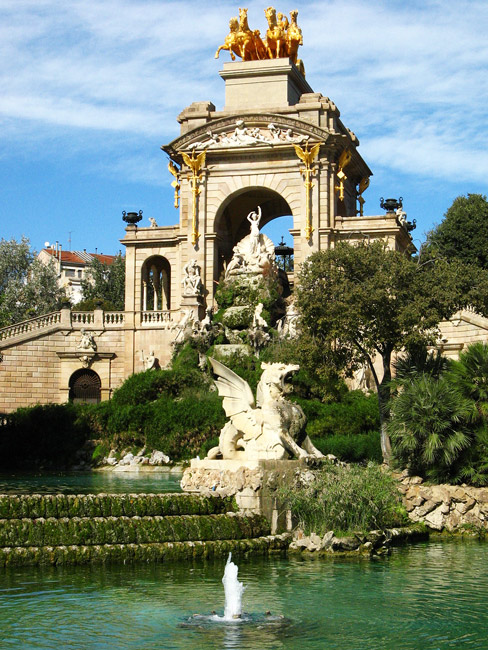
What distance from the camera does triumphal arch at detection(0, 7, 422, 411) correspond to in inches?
1843

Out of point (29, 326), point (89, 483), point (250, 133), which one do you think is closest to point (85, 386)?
point (29, 326)

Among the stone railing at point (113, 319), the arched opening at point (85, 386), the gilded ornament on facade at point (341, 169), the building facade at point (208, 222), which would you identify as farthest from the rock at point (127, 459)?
the gilded ornament on facade at point (341, 169)

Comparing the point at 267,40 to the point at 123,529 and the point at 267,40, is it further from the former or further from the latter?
the point at 123,529

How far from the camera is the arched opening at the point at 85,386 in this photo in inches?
1972

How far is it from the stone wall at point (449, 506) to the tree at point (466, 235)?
109ft

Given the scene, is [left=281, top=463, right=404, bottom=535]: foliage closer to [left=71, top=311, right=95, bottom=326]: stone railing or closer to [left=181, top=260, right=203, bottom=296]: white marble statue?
[left=181, top=260, right=203, bottom=296]: white marble statue

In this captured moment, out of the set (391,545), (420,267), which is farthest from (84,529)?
(420,267)

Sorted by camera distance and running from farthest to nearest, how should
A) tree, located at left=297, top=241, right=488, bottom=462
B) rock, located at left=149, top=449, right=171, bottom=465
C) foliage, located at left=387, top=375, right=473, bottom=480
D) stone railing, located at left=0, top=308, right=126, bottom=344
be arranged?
1. stone railing, located at left=0, top=308, right=126, bottom=344
2. rock, located at left=149, top=449, right=171, bottom=465
3. tree, located at left=297, top=241, right=488, bottom=462
4. foliage, located at left=387, top=375, right=473, bottom=480

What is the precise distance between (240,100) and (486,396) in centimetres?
2998

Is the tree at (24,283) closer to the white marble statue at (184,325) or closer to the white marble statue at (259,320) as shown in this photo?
the white marble statue at (184,325)

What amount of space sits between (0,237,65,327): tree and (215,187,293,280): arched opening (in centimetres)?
1695

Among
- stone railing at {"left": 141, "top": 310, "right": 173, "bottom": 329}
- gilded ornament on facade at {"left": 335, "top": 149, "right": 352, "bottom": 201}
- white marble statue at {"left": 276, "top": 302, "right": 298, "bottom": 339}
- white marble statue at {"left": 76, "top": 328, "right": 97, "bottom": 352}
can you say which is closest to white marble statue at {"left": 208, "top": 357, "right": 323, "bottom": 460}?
white marble statue at {"left": 276, "top": 302, "right": 298, "bottom": 339}

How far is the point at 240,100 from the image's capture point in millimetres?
50281

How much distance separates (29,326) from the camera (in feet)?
164
